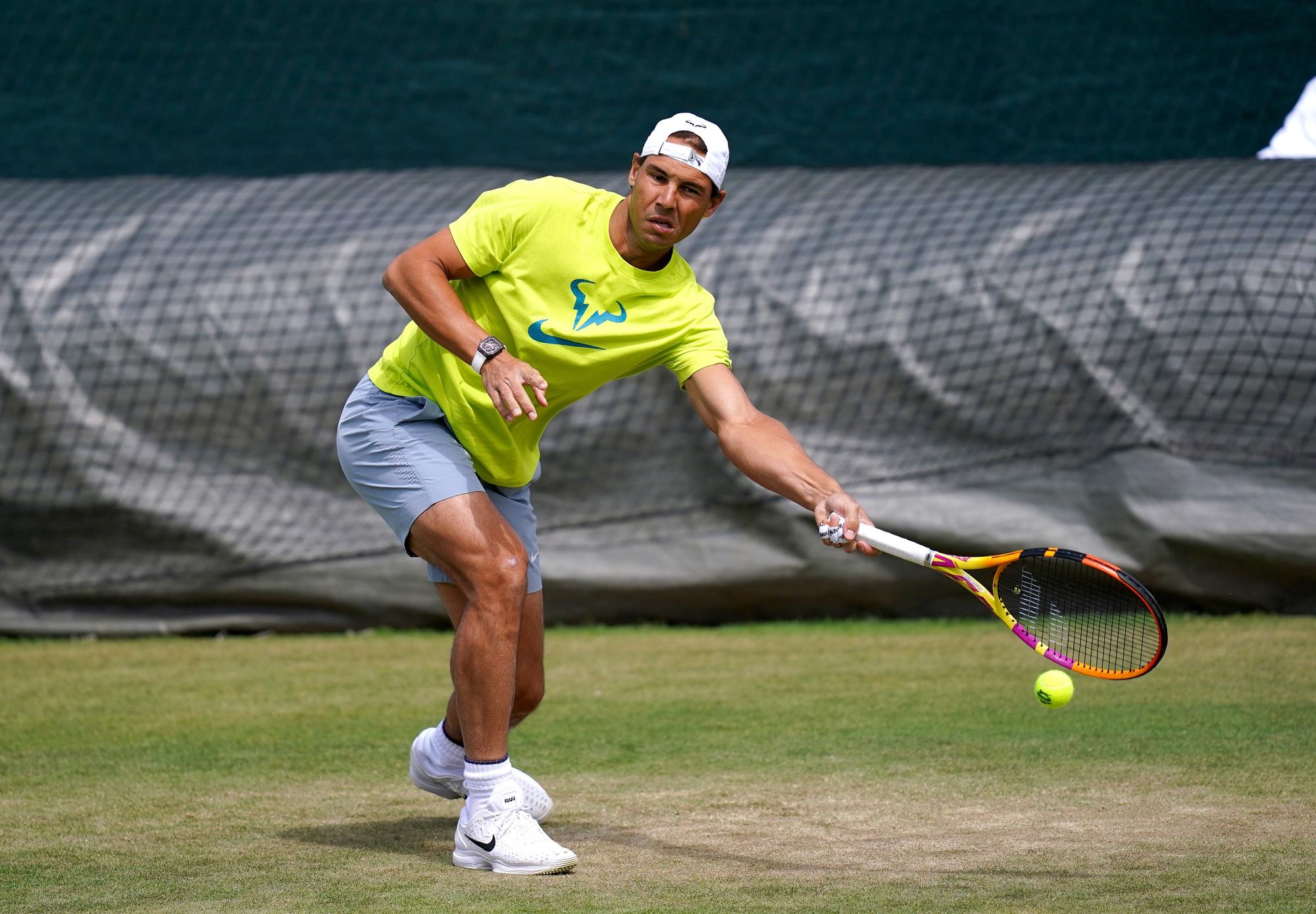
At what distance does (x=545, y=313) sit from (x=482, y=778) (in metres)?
1.17

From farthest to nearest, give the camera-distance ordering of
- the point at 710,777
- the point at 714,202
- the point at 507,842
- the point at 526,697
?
the point at 710,777, the point at 526,697, the point at 714,202, the point at 507,842

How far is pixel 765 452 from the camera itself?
12.7ft

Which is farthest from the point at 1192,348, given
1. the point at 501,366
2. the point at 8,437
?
the point at 8,437

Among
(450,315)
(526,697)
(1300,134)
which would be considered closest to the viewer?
(450,315)

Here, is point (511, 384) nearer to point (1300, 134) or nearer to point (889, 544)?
point (889, 544)

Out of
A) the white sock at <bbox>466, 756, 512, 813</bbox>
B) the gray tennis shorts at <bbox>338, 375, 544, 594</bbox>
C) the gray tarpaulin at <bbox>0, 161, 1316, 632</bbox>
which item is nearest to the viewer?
the white sock at <bbox>466, 756, 512, 813</bbox>

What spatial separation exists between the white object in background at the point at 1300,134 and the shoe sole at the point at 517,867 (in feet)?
21.0

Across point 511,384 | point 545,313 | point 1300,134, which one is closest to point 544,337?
Result: point 545,313

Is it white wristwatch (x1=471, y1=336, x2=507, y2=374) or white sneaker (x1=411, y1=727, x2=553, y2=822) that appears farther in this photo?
white sneaker (x1=411, y1=727, x2=553, y2=822)

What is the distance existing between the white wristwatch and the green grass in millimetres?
1197

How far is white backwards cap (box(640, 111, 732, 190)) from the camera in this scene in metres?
3.97

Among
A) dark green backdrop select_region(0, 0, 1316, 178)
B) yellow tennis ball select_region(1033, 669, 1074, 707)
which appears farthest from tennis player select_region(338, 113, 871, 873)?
dark green backdrop select_region(0, 0, 1316, 178)

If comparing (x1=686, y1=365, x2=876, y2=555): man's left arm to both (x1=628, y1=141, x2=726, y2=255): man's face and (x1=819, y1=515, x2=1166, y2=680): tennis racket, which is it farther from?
(x1=628, y1=141, x2=726, y2=255): man's face

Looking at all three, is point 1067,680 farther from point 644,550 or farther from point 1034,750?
point 644,550
